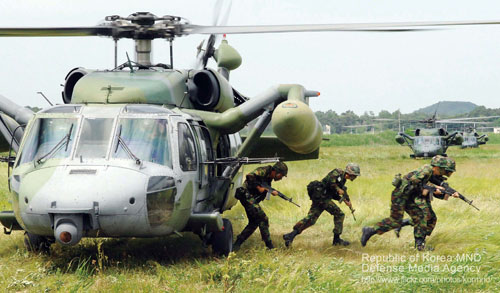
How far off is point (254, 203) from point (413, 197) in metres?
2.10

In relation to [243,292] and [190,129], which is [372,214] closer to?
[190,129]

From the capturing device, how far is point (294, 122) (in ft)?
24.0

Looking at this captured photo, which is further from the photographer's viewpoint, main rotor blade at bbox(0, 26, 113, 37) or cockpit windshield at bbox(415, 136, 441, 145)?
cockpit windshield at bbox(415, 136, 441, 145)

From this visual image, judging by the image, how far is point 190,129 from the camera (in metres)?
7.36

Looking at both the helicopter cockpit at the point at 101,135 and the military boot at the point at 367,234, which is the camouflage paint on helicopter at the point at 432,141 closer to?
the military boot at the point at 367,234

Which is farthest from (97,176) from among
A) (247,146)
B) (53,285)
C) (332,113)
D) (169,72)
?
(332,113)

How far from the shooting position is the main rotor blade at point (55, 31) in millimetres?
7180

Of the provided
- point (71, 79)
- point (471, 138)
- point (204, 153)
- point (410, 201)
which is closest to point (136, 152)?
point (204, 153)

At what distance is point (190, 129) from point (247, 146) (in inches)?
71.3

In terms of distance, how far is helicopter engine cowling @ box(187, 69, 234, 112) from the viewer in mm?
8539

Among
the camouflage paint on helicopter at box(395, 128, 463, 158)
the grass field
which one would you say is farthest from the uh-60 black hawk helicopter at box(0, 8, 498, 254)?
the camouflage paint on helicopter at box(395, 128, 463, 158)

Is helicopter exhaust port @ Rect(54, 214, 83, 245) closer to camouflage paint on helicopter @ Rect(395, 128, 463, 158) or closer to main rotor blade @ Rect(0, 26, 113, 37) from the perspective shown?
main rotor blade @ Rect(0, 26, 113, 37)

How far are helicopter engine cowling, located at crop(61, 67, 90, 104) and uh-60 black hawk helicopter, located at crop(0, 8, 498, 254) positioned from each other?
14 millimetres

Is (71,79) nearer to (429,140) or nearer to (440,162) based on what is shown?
(440,162)
